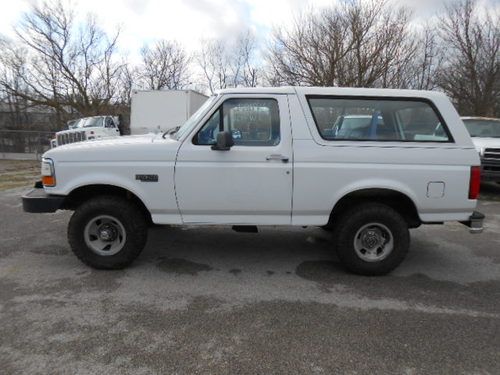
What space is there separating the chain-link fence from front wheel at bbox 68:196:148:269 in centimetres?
1971

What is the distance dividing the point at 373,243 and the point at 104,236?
3070 mm

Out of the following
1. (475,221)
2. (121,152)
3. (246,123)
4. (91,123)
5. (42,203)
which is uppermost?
(91,123)

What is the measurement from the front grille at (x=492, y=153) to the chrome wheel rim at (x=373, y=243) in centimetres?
633

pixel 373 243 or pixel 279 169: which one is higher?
pixel 279 169

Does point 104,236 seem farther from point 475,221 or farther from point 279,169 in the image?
point 475,221

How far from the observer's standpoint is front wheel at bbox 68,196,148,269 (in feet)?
14.0

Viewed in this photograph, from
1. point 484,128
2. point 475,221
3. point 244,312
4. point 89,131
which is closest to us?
point 244,312

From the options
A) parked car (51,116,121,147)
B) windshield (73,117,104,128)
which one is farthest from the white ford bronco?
windshield (73,117,104,128)

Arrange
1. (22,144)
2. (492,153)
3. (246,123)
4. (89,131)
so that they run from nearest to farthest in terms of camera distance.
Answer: (246,123)
(492,153)
(89,131)
(22,144)

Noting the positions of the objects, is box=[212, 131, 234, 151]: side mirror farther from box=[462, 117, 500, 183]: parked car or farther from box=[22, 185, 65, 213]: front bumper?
box=[462, 117, 500, 183]: parked car

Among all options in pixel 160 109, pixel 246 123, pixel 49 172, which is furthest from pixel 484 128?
pixel 160 109

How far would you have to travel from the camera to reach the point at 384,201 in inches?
174

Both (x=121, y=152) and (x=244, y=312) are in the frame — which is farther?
(x=121, y=152)

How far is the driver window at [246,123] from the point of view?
415cm
